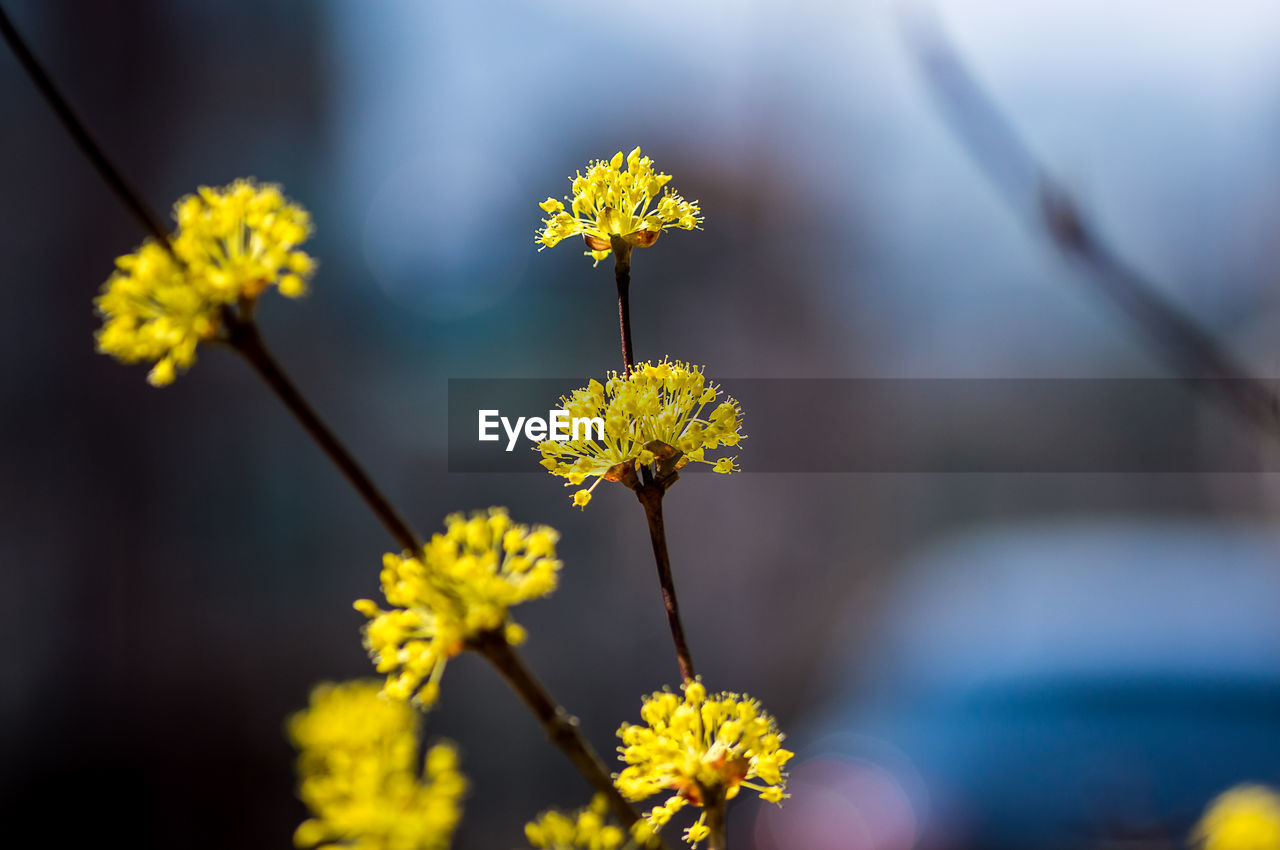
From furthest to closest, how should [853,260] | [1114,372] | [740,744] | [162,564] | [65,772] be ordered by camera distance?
[1114,372] → [853,260] → [162,564] → [65,772] → [740,744]

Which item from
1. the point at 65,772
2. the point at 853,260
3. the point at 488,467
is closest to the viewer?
the point at 65,772

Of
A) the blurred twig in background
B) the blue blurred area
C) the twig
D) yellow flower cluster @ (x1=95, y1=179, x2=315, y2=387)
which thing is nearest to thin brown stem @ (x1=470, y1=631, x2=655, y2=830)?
the twig

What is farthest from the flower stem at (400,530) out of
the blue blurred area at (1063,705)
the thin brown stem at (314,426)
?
the blue blurred area at (1063,705)

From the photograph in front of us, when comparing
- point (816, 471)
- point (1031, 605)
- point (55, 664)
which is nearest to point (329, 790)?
point (1031, 605)

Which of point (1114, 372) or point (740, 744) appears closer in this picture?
point (740, 744)

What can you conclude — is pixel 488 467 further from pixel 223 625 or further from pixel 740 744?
pixel 740 744

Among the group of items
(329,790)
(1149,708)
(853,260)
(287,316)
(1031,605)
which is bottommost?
(329,790)

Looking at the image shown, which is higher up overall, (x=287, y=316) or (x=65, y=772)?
(x=287, y=316)

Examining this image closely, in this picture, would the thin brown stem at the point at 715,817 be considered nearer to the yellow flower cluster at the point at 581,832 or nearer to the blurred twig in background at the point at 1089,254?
the yellow flower cluster at the point at 581,832
